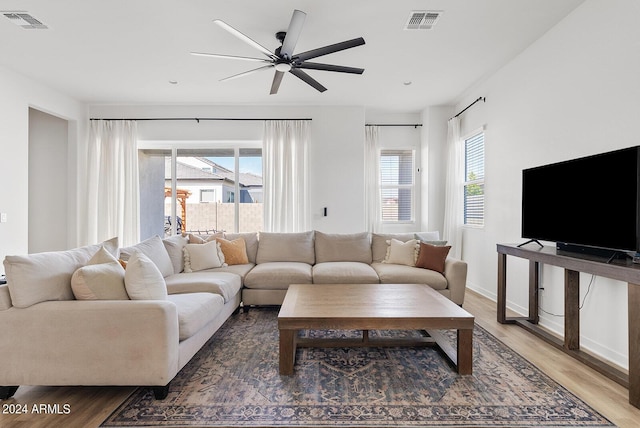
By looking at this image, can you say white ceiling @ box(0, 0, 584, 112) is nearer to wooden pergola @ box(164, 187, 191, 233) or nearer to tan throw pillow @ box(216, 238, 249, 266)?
wooden pergola @ box(164, 187, 191, 233)

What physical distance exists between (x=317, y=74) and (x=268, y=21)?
4.01 ft

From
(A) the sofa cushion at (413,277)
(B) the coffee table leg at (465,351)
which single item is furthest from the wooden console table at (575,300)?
(B) the coffee table leg at (465,351)

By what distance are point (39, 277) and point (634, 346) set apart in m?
3.34

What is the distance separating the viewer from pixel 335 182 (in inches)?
205

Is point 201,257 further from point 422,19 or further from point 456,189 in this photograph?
point 456,189

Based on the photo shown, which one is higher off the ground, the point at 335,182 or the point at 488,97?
the point at 488,97

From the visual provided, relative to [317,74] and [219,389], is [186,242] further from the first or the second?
[317,74]

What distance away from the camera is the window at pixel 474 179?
4.39 metres

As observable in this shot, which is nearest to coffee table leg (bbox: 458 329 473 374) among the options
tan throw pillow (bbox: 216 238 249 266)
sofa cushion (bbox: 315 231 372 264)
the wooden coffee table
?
the wooden coffee table

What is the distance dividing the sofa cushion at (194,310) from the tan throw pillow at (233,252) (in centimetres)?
123

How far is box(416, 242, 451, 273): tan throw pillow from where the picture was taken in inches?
144

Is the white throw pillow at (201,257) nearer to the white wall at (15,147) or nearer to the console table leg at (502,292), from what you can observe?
the white wall at (15,147)

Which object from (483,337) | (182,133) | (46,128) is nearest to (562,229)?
(483,337)

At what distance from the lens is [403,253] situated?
12.9ft
